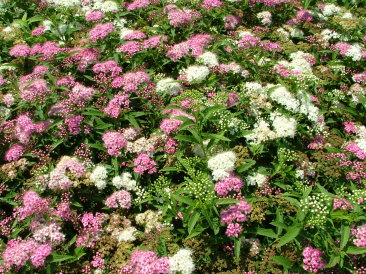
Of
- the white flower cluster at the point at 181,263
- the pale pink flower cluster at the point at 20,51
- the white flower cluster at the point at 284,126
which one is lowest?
the white flower cluster at the point at 181,263

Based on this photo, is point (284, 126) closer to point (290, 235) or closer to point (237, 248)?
point (290, 235)

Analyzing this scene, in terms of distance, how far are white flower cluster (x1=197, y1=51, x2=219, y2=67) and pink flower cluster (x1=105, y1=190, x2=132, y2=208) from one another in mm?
2610

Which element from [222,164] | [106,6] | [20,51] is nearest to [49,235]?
[222,164]

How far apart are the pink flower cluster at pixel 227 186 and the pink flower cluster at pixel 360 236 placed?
143cm

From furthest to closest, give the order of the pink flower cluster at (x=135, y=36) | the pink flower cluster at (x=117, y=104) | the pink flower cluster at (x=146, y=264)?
the pink flower cluster at (x=135, y=36) → the pink flower cluster at (x=117, y=104) → the pink flower cluster at (x=146, y=264)

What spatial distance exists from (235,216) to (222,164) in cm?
71

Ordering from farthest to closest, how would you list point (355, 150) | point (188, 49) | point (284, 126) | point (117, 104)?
point (188, 49) < point (117, 104) < point (355, 150) < point (284, 126)

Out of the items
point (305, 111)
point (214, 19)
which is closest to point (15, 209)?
point (305, 111)

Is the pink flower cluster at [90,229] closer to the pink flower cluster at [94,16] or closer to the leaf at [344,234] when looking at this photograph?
the leaf at [344,234]

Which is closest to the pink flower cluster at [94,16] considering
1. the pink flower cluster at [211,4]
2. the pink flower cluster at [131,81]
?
the pink flower cluster at [131,81]

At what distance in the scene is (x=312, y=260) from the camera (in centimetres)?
375

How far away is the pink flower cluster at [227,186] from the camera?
4.14 m

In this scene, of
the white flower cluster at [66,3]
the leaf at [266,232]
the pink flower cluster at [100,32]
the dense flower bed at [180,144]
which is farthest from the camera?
the white flower cluster at [66,3]

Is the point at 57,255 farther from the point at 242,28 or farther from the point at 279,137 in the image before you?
the point at 242,28
